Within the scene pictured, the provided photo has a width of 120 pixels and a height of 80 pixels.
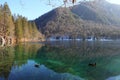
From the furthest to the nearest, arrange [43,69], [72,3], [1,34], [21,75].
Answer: [1,34] < [43,69] < [21,75] < [72,3]

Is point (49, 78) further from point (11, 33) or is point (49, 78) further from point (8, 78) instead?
point (11, 33)

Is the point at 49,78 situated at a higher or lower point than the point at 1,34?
lower

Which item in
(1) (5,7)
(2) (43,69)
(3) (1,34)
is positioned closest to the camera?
(2) (43,69)

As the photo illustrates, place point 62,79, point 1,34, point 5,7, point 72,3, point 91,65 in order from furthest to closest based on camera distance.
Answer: point 5,7, point 1,34, point 91,65, point 62,79, point 72,3

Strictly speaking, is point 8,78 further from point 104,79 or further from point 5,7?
point 5,7

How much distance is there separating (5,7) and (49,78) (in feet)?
245

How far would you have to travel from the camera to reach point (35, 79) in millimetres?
26031

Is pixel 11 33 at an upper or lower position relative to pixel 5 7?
lower

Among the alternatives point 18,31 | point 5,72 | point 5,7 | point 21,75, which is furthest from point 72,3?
point 18,31

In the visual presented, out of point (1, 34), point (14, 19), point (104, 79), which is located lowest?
point (104, 79)

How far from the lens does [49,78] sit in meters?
26.5

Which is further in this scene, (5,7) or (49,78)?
(5,7)

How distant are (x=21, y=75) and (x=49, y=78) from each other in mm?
3859

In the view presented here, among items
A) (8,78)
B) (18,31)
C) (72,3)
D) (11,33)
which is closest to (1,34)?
(11,33)
